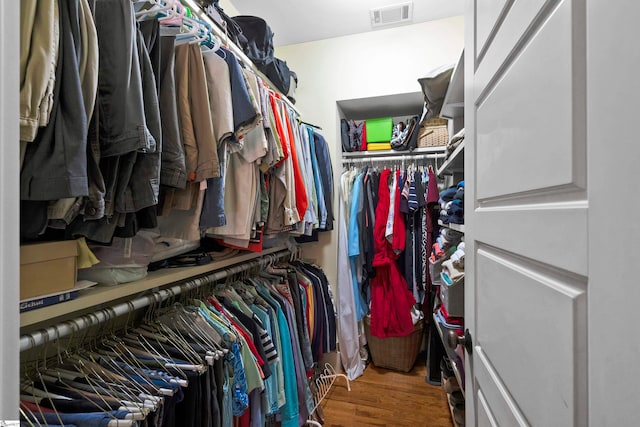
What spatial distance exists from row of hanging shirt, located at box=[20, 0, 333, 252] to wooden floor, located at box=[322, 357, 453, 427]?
4.55 ft

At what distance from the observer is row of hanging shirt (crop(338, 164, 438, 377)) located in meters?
2.02

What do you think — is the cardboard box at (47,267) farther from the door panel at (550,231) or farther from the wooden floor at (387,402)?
the wooden floor at (387,402)

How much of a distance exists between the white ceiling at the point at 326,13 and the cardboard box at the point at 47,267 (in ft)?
6.14

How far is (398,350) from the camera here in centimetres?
216

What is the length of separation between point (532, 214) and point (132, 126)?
0.76 meters

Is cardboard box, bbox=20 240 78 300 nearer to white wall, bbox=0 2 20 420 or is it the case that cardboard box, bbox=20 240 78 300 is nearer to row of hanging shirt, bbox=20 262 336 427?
row of hanging shirt, bbox=20 262 336 427

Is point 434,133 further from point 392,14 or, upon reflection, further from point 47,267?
point 47,267

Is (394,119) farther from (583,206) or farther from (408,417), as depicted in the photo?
(583,206)

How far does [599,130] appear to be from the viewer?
32 centimetres

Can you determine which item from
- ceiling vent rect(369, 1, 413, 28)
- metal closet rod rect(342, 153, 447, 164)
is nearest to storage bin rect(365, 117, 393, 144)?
metal closet rod rect(342, 153, 447, 164)

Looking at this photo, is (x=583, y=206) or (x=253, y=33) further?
(x=253, y=33)

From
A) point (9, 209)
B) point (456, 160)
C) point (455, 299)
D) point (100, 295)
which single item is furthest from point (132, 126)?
point (456, 160)

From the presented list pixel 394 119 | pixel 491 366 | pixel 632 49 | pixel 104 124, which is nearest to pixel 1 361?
pixel 104 124

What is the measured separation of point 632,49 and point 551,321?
347 millimetres
